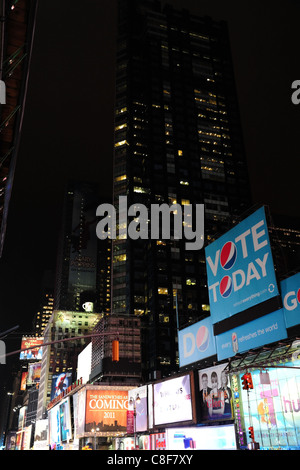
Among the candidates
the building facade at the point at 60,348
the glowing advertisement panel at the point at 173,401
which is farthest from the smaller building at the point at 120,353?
the building facade at the point at 60,348

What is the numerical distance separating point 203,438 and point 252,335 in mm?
9174

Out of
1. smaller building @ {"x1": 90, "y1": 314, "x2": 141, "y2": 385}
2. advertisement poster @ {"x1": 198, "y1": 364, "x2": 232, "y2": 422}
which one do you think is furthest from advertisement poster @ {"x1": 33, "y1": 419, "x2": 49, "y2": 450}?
advertisement poster @ {"x1": 198, "y1": 364, "x2": 232, "y2": 422}

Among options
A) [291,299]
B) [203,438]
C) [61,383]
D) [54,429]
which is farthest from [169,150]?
[291,299]

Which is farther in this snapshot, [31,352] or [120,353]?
[31,352]

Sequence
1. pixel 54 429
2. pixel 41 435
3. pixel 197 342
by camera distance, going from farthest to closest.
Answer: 1. pixel 41 435
2. pixel 54 429
3. pixel 197 342

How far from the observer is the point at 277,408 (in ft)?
72.2

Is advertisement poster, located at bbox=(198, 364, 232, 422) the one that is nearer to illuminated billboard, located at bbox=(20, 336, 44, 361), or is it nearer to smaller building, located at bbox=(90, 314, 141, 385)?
smaller building, located at bbox=(90, 314, 141, 385)

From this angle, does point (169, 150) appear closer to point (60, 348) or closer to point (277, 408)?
point (60, 348)

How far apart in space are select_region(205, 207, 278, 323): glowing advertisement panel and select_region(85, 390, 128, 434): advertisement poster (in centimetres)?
3586

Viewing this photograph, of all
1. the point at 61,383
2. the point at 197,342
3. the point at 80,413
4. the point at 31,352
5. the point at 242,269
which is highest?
the point at 31,352

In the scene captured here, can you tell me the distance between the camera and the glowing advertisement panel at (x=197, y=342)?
3144cm

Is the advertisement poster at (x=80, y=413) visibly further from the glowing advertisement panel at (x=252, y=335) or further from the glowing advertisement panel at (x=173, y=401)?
the glowing advertisement panel at (x=252, y=335)

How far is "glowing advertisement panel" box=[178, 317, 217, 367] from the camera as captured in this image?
3144 cm

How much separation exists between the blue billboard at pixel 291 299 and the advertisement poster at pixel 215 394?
6.41 meters
